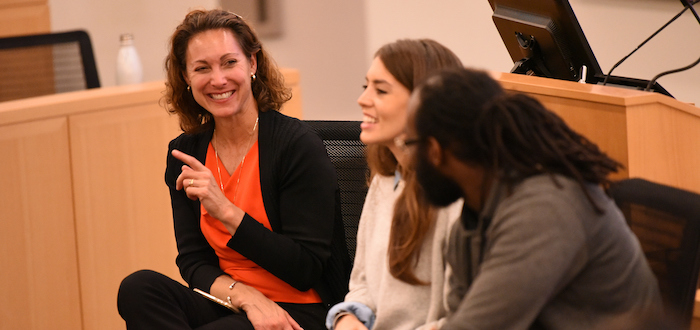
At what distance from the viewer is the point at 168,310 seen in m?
1.48

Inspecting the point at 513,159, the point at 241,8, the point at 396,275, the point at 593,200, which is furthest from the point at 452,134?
the point at 241,8

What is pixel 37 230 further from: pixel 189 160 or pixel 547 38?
pixel 547 38

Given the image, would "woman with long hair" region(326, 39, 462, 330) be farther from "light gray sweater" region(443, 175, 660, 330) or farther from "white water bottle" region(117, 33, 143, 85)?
"white water bottle" region(117, 33, 143, 85)

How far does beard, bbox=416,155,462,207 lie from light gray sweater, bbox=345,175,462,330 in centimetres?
22

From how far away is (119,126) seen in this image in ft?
8.35

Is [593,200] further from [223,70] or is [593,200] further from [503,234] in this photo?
[223,70]

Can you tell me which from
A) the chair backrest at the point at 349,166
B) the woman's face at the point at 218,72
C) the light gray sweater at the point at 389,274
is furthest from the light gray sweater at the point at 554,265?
the woman's face at the point at 218,72

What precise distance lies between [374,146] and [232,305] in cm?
51

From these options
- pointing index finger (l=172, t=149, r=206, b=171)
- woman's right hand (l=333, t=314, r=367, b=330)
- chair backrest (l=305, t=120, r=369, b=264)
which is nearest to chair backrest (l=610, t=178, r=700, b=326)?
woman's right hand (l=333, t=314, r=367, b=330)

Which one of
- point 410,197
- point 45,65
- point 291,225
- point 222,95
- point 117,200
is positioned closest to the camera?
point 410,197

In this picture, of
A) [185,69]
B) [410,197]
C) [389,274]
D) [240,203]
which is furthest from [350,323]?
[185,69]

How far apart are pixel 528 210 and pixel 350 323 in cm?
51

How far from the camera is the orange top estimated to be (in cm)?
161

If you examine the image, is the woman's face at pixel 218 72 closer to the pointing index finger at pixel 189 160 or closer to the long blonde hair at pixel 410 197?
the pointing index finger at pixel 189 160
